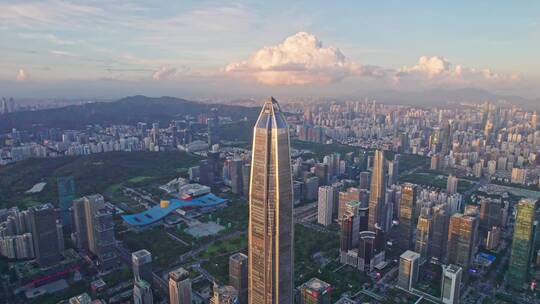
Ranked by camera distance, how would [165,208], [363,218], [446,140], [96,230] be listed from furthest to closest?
[446,140] < [165,208] < [363,218] < [96,230]

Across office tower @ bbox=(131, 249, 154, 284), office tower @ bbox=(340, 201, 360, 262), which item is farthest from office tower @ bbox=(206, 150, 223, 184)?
→ office tower @ bbox=(131, 249, 154, 284)

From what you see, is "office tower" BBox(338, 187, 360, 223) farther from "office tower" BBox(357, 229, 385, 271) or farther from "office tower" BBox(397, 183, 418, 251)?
"office tower" BBox(357, 229, 385, 271)

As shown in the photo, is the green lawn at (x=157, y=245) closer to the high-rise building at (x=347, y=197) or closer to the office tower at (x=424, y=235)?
the high-rise building at (x=347, y=197)

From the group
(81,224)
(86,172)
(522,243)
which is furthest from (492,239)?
(86,172)

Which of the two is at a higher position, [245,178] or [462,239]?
[245,178]

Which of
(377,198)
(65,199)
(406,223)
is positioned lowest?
(406,223)

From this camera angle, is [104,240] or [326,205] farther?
[326,205]

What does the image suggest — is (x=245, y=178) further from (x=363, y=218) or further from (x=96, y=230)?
(x=96, y=230)
